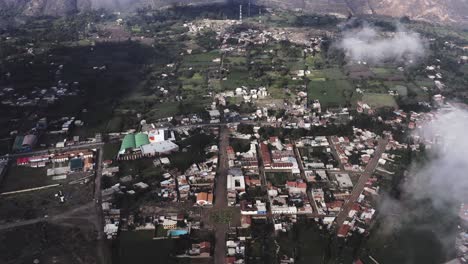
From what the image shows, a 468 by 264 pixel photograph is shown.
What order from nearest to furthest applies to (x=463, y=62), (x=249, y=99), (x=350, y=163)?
(x=350, y=163) → (x=249, y=99) → (x=463, y=62)

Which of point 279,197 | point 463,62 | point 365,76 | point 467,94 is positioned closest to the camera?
point 279,197

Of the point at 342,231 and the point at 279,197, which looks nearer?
the point at 342,231

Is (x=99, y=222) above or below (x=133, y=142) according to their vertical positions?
below

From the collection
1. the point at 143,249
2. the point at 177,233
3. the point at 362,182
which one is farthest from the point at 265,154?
the point at 143,249

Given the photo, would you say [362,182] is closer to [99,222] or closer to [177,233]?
[177,233]

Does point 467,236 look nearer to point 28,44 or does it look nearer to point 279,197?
point 279,197

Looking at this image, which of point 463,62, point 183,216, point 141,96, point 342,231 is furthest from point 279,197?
point 463,62
